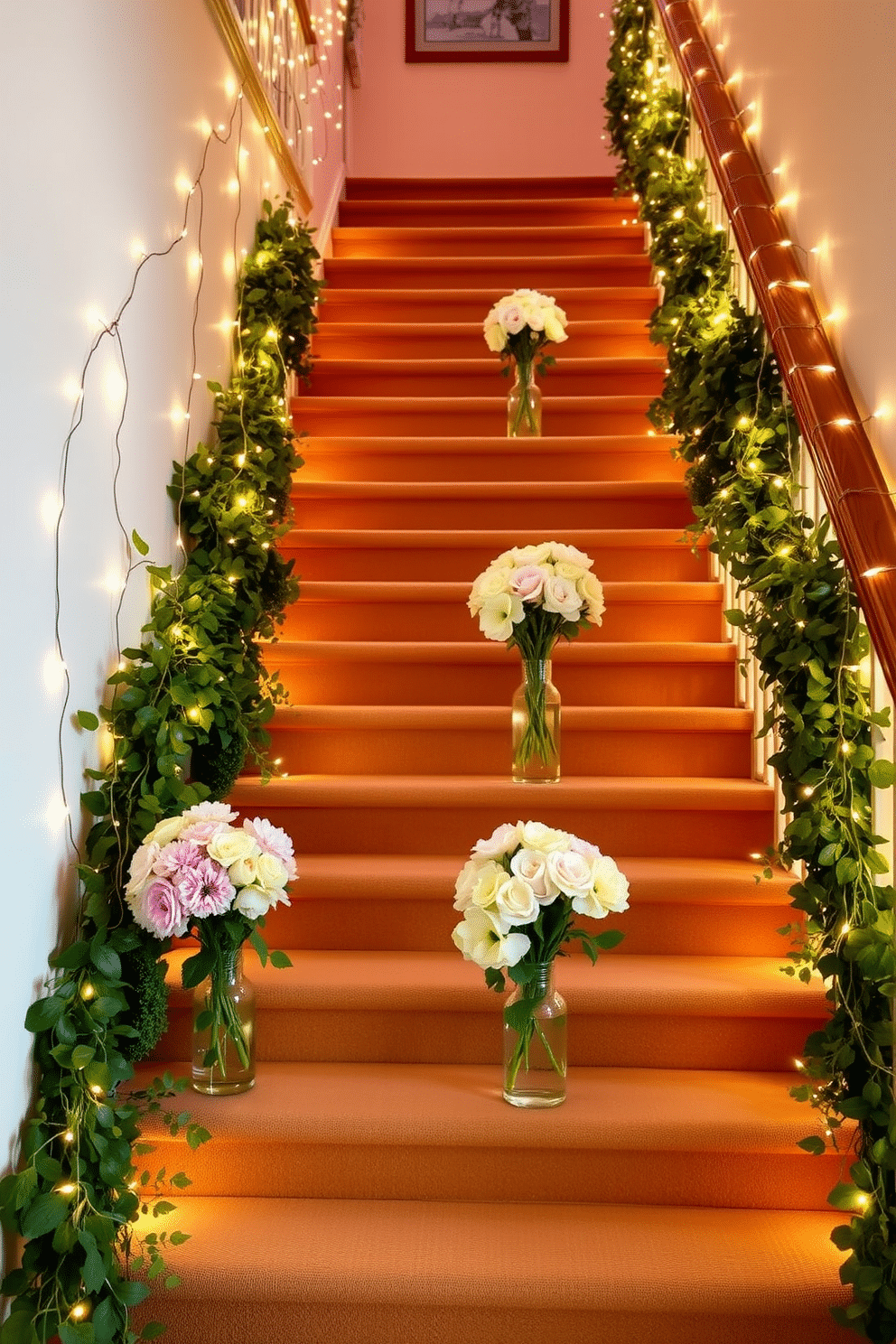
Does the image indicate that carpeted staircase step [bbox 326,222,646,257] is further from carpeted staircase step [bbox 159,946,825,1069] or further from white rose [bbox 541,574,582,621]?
carpeted staircase step [bbox 159,946,825,1069]

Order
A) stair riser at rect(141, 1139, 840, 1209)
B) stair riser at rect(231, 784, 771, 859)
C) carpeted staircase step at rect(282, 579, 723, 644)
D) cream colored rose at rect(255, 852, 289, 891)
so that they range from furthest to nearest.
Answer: carpeted staircase step at rect(282, 579, 723, 644) → stair riser at rect(231, 784, 771, 859) → stair riser at rect(141, 1139, 840, 1209) → cream colored rose at rect(255, 852, 289, 891)

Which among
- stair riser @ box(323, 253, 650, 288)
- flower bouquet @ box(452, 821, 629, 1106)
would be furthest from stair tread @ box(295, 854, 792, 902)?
stair riser @ box(323, 253, 650, 288)

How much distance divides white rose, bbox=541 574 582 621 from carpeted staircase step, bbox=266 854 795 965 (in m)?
0.60

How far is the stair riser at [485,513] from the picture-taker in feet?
11.9

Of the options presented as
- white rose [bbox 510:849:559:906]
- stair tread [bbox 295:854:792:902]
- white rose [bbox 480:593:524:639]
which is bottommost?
stair tread [bbox 295:854:792:902]

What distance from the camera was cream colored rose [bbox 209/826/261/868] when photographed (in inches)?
75.0

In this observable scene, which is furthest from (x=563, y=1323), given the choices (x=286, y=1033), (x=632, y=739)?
(x=632, y=739)

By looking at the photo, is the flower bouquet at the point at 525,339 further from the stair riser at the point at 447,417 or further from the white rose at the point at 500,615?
the white rose at the point at 500,615

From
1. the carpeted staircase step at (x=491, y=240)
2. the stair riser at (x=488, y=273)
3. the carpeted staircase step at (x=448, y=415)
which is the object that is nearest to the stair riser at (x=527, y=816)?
the carpeted staircase step at (x=448, y=415)

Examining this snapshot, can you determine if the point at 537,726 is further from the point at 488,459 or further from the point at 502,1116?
the point at 488,459

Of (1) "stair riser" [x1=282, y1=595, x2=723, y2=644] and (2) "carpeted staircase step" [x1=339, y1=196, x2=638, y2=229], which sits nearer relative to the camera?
(1) "stair riser" [x1=282, y1=595, x2=723, y2=644]

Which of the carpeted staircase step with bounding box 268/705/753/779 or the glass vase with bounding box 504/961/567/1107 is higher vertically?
the carpeted staircase step with bounding box 268/705/753/779

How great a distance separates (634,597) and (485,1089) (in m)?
1.56

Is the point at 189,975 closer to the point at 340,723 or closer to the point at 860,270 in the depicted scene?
the point at 340,723
